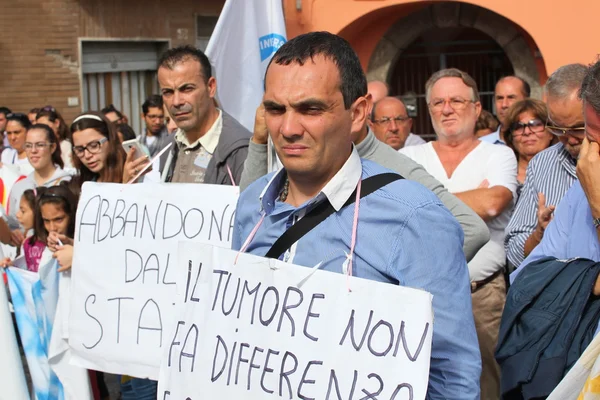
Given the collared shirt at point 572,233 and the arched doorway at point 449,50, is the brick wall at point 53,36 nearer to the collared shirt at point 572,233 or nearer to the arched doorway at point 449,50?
the arched doorway at point 449,50

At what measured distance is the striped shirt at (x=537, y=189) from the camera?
4.32 m

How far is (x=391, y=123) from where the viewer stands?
6.62 metres

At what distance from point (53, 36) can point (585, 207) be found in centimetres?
1327

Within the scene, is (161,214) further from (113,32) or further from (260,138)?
(113,32)

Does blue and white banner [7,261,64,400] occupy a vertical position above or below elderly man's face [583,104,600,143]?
below

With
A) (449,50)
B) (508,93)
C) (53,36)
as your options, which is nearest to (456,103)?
(508,93)

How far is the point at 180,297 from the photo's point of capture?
2906mm

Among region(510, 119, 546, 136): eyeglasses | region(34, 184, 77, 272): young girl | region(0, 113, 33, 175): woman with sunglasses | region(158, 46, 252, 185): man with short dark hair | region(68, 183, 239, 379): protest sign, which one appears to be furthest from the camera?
region(0, 113, 33, 175): woman with sunglasses

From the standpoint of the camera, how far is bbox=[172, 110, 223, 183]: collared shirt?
185 inches

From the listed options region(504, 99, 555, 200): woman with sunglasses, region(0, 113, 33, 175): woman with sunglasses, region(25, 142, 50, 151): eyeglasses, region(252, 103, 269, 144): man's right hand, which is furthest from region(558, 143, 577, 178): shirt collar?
region(0, 113, 33, 175): woman with sunglasses

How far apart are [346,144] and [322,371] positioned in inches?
25.5

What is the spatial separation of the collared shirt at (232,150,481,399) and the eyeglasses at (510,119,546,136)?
3.30 meters

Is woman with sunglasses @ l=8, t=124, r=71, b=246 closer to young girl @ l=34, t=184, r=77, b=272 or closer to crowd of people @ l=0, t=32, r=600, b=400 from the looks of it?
young girl @ l=34, t=184, r=77, b=272

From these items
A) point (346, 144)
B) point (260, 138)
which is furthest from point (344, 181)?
point (260, 138)
